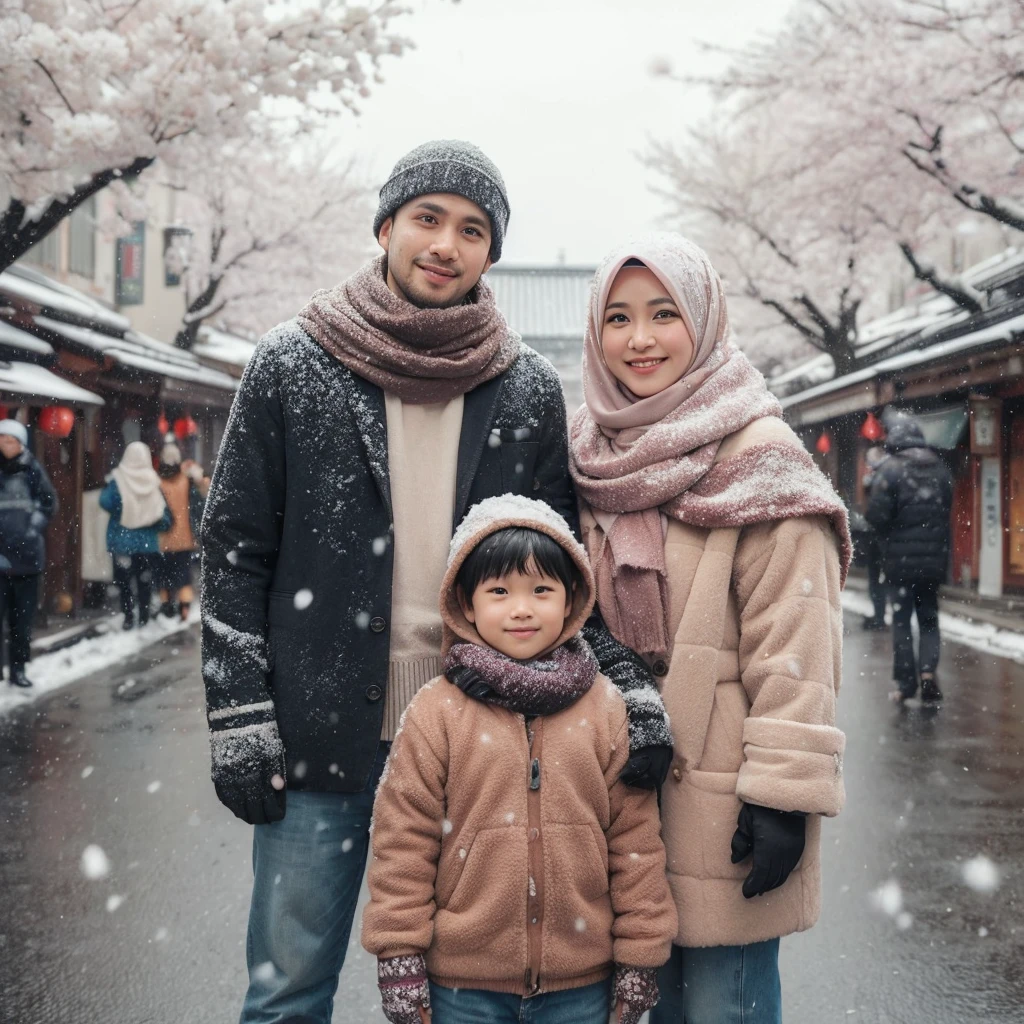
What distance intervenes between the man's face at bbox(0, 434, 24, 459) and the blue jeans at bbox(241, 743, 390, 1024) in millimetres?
6494

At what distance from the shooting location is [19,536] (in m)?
7.46

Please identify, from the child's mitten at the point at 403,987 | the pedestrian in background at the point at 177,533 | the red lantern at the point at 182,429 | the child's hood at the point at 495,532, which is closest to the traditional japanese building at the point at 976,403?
the pedestrian in background at the point at 177,533

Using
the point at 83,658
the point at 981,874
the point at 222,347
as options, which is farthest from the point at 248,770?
the point at 222,347

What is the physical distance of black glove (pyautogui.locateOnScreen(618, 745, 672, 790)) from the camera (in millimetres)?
1914

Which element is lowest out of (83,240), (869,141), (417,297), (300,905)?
(300,905)

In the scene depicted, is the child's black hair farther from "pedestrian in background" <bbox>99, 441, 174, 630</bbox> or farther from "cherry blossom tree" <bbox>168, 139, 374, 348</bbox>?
"cherry blossom tree" <bbox>168, 139, 374, 348</bbox>

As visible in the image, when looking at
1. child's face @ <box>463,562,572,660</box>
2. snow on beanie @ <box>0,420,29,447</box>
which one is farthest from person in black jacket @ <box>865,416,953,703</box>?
snow on beanie @ <box>0,420,29,447</box>

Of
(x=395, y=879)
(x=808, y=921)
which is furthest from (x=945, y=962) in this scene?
(x=395, y=879)

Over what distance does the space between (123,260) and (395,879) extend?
15740mm

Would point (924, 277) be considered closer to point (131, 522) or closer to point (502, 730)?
point (131, 522)

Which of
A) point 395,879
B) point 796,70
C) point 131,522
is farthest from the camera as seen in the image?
point 796,70

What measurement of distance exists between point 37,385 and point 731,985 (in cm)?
939

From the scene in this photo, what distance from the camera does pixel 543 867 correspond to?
75.1 inches

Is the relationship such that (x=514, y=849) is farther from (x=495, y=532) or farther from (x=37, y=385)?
(x=37, y=385)
